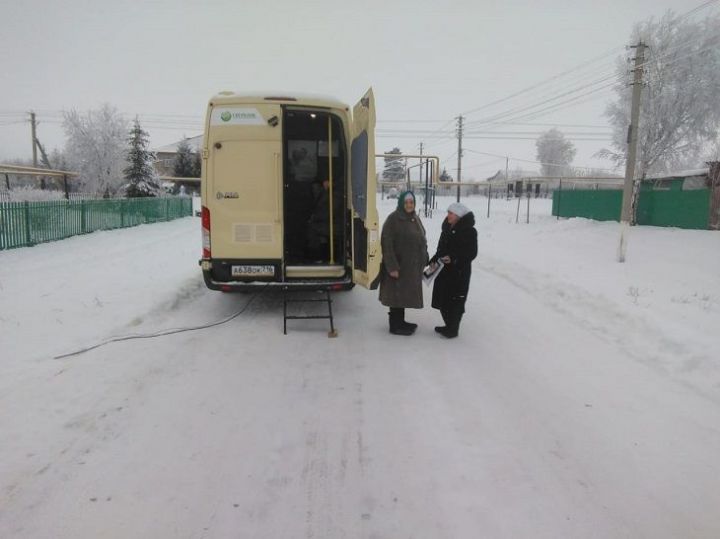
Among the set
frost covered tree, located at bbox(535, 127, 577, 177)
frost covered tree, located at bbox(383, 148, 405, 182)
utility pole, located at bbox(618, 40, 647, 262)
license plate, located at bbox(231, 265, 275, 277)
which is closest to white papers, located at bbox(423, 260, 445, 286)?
license plate, located at bbox(231, 265, 275, 277)

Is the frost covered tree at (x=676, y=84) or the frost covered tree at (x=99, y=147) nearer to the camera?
the frost covered tree at (x=676, y=84)

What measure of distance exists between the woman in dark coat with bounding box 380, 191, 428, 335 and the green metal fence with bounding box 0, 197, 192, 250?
11.3 meters

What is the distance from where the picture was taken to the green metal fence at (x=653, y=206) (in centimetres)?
1630

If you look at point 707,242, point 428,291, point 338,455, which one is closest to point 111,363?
point 338,455

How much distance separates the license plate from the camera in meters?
6.41

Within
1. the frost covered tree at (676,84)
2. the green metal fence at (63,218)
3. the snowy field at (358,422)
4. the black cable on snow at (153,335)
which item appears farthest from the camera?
the frost covered tree at (676,84)

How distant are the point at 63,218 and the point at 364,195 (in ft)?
45.9

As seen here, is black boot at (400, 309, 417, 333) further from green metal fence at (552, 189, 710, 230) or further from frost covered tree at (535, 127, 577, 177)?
frost covered tree at (535, 127, 577, 177)

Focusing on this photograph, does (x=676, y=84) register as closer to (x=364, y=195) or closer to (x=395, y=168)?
(x=364, y=195)

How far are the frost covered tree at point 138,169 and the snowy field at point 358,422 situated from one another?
99.6ft

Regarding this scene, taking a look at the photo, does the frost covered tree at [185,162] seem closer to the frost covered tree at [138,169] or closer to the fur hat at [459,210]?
the frost covered tree at [138,169]

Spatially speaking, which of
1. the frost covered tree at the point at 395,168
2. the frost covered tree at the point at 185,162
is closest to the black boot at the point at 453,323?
the frost covered tree at the point at 395,168

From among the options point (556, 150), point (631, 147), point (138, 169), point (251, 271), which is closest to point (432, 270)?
point (251, 271)

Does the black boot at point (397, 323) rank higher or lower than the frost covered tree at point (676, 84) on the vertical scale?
lower
